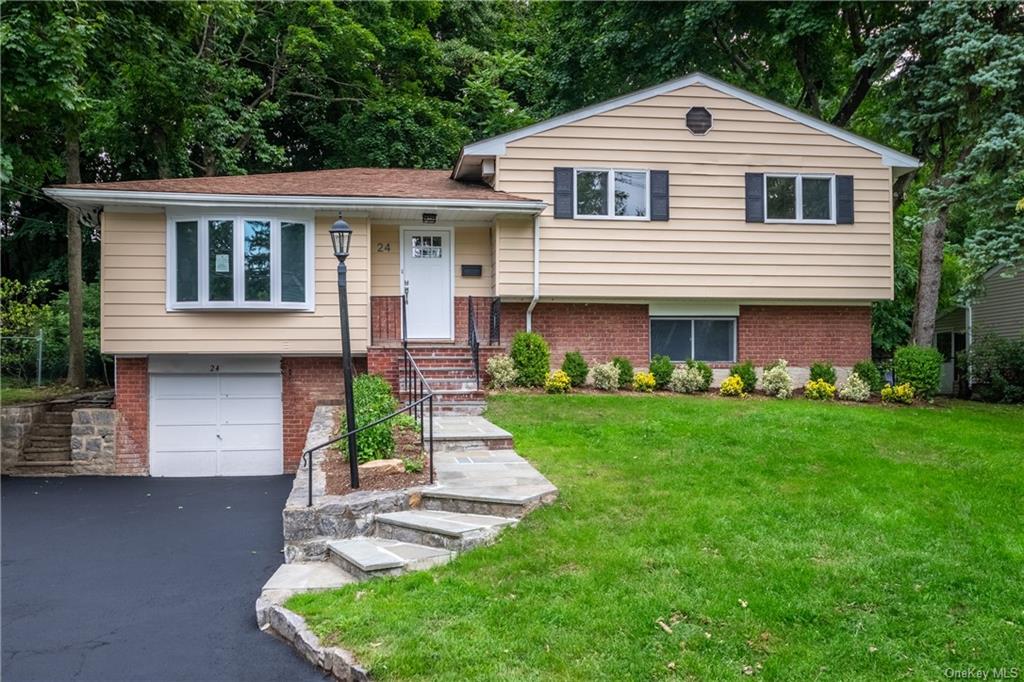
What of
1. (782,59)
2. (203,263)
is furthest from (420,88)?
(203,263)

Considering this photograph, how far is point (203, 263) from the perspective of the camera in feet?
37.1

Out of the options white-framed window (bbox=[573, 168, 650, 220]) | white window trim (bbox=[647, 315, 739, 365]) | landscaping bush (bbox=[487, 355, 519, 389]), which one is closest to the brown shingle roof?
white-framed window (bbox=[573, 168, 650, 220])

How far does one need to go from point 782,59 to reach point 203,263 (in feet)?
51.7

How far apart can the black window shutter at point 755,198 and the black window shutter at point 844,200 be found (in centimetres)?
142

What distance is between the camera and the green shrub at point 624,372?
1220 centimetres

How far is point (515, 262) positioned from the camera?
12.2 m

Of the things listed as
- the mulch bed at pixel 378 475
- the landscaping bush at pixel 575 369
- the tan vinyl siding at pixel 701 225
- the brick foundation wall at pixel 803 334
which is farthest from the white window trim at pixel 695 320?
the mulch bed at pixel 378 475

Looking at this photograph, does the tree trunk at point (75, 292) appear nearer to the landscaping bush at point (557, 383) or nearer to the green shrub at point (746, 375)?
the landscaping bush at point (557, 383)

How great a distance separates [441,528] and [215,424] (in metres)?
8.12

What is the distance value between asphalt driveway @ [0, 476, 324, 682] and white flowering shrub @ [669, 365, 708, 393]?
665cm

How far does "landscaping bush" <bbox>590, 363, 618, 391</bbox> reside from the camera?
11992mm

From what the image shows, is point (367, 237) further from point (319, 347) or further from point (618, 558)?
point (618, 558)

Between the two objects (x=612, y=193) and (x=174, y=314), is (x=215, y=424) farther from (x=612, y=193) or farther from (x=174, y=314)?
(x=612, y=193)

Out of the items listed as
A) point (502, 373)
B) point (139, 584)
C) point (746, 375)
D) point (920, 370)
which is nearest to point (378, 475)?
point (139, 584)
